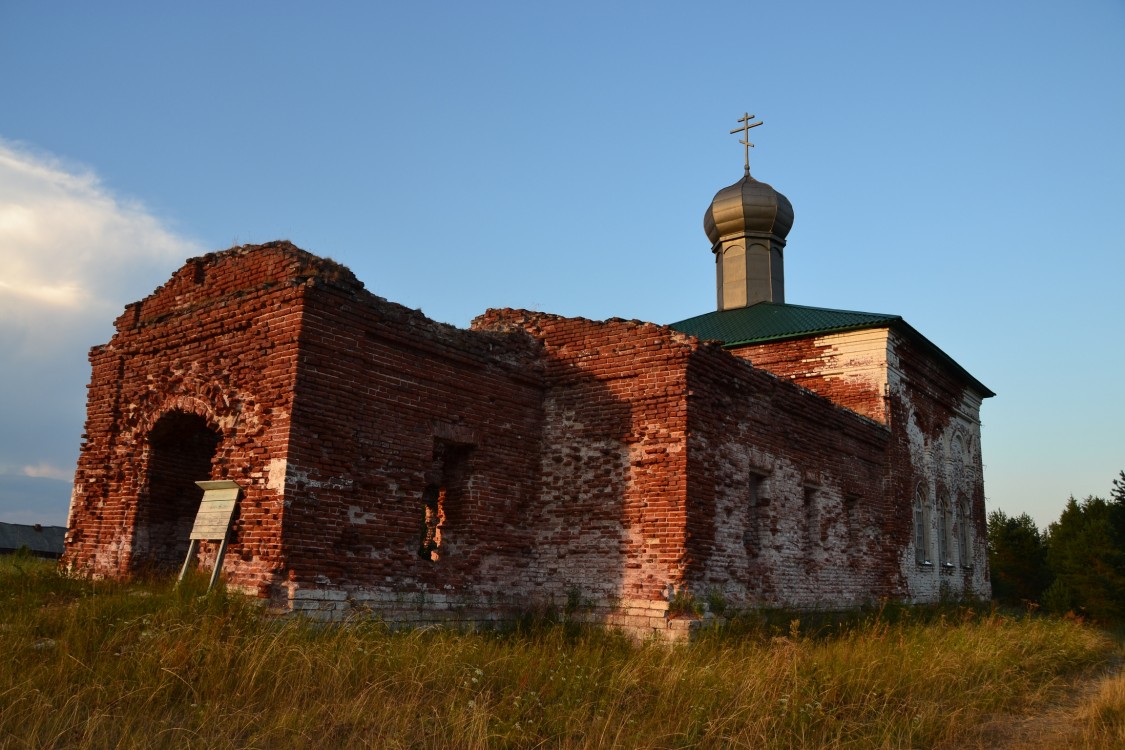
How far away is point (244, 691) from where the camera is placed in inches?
225

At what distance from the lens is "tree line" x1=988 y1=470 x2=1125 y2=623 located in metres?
23.7

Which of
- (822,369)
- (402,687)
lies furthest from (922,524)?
(402,687)

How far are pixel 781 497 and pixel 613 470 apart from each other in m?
2.65

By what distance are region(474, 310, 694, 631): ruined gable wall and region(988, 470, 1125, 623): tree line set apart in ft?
53.9

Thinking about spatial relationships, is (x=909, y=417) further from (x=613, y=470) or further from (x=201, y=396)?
(x=201, y=396)

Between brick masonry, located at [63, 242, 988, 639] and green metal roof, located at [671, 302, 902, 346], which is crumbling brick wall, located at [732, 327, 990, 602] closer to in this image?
green metal roof, located at [671, 302, 902, 346]

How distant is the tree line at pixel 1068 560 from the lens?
23.7 meters

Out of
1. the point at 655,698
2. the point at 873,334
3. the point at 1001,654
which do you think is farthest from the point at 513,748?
the point at 873,334

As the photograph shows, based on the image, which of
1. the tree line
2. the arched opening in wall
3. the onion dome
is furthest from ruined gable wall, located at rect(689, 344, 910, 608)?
Result: the tree line

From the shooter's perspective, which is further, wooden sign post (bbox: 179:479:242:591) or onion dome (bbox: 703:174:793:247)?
onion dome (bbox: 703:174:793:247)

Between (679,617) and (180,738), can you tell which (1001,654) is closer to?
(679,617)

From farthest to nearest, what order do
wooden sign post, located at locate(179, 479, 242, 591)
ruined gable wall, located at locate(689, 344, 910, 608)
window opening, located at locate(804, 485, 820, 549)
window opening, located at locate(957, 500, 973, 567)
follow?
window opening, located at locate(957, 500, 973, 567)
window opening, located at locate(804, 485, 820, 549)
ruined gable wall, located at locate(689, 344, 910, 608)
wooden sign post, located at locate(179, 479, 242, 591)

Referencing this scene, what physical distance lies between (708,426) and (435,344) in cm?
326

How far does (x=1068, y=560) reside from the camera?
2494 cm
